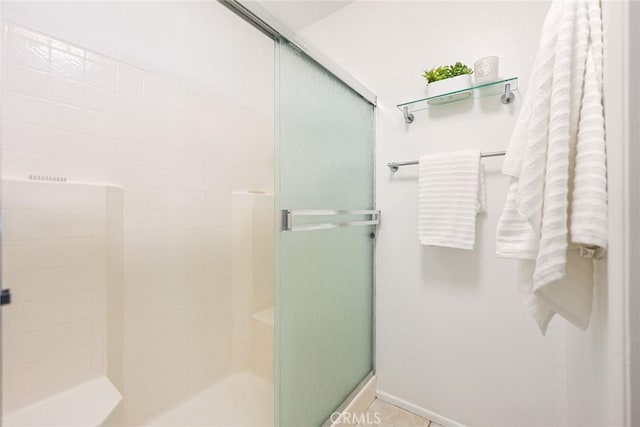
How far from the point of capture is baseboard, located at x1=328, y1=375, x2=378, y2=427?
125 cm

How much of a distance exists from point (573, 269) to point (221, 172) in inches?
58.4

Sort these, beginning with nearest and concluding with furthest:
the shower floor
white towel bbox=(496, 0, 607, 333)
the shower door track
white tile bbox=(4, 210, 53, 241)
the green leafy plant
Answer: white towel bbox=(496, 0, 607, 333) < the shower door track < white tile bbox=(4, 210, 53, 241) < the green leafy plant < the shower floor

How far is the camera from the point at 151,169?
52.1 inches

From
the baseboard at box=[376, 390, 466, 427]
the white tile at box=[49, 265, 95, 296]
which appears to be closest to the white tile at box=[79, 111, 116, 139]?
the white tile at box=[49, 265, 95, 296]

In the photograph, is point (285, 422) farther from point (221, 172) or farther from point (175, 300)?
point (221, 172)

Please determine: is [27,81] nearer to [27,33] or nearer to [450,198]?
[27,33]

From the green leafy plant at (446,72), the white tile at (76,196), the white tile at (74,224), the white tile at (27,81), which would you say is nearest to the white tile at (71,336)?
the white tile at (74,224)

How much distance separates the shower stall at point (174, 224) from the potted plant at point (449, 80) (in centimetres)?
33

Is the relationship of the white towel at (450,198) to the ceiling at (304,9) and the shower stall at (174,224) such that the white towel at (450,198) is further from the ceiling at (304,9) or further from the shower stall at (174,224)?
the ceiling at (304,9)

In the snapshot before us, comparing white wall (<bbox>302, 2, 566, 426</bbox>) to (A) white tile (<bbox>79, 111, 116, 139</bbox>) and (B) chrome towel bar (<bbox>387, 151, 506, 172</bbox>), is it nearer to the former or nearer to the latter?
(B) chrome towel bar (<bbox>387, 151, 506, 172</bbox>)

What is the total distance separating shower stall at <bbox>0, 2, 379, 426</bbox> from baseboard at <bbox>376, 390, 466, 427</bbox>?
5.8 inches

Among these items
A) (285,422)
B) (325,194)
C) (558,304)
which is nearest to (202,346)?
(285,422)

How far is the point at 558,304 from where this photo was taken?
26.0 inches

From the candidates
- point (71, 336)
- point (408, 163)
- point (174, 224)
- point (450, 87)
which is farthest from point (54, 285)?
point (450, 87)
